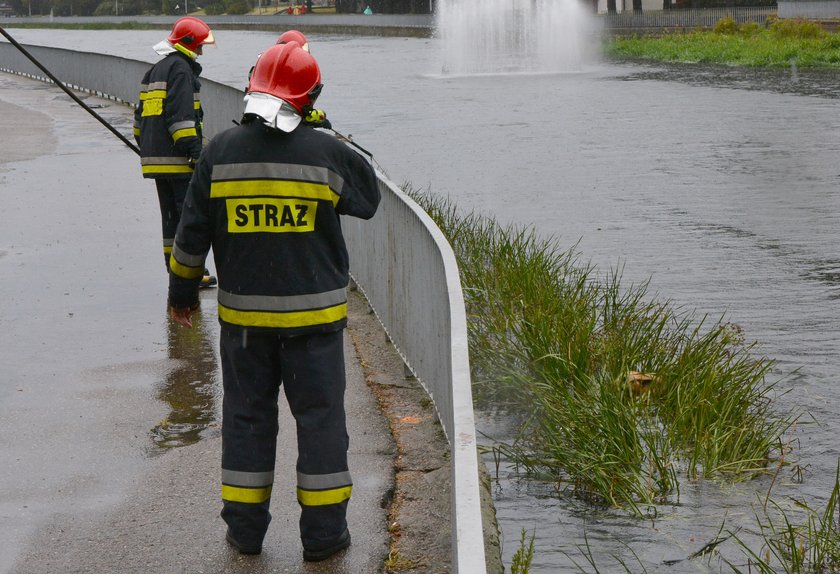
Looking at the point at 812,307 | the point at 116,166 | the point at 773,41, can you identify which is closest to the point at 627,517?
the point at 812,307

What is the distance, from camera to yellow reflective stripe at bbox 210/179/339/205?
15.6ft

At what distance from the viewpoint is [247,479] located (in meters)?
5.01

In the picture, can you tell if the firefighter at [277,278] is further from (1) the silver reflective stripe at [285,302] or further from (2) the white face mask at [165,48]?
(2) the white face mask at [165,48]

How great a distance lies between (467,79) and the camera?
3972cm

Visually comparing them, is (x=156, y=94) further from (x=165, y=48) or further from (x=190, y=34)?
(x=190, y=34)

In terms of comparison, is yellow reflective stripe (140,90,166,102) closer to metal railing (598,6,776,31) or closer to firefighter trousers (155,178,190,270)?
firefighter trousers (155,178,190,270)

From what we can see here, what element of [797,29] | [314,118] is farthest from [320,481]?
[797,29]

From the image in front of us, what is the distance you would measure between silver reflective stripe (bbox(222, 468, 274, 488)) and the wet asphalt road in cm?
26

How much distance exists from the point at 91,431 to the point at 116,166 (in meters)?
11.4

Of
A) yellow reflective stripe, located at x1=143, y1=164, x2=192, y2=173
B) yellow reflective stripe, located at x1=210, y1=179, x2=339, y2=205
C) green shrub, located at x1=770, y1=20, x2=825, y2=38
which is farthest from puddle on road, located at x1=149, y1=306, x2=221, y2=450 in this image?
green shrub, located at x1=770, y1=20, x2=825, y2=38

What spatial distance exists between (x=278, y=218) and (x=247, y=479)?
97cm

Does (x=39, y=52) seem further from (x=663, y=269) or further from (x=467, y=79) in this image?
(x=663, y=269)

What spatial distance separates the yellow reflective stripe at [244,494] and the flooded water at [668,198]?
121cm

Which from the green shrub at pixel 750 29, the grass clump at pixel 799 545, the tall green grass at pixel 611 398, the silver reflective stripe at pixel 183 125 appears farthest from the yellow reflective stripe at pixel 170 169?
the green shrub at pixel 750 29
